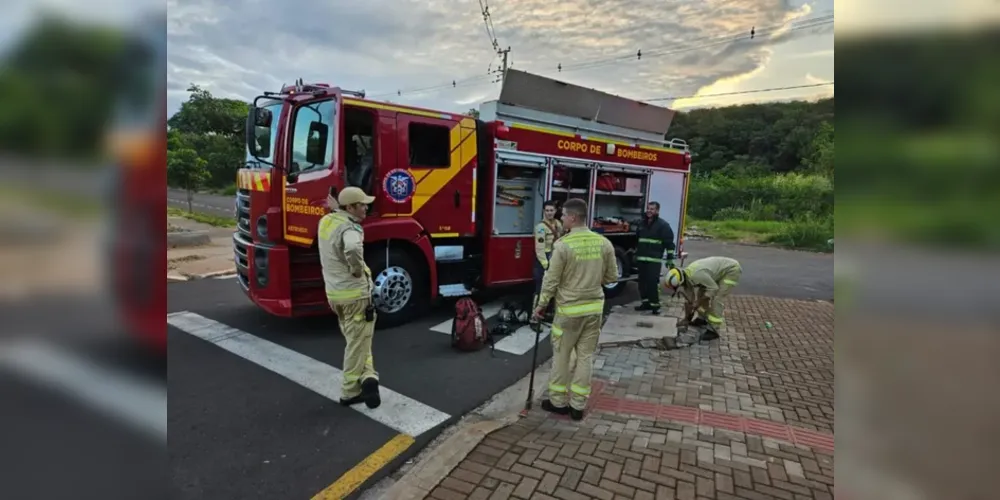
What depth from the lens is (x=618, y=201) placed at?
8602 mm

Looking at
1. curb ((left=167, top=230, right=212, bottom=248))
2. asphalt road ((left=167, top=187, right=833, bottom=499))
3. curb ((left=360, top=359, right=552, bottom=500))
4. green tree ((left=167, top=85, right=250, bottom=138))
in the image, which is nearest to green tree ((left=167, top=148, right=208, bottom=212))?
curb ((left=167, top=230, right=212, bottom=248))

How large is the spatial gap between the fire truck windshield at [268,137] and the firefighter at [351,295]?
2.35m

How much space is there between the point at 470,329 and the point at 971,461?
472cm

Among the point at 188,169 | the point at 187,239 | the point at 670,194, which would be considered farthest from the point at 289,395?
the point at 188,169

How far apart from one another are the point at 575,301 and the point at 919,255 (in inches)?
130

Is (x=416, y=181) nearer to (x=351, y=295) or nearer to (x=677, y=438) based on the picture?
(x=351, y=295)

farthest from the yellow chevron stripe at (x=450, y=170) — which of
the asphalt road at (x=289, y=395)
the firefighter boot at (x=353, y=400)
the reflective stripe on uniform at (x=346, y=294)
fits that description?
the firefighter boot at (x=353, y=400)

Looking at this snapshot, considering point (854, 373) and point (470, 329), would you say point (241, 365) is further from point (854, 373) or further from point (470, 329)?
point (854, 373)

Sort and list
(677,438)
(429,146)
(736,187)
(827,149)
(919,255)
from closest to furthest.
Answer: (919,255) → (827,149) → (677,438) → (429,146) → (736,187)

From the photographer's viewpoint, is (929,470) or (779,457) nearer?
(929,470)

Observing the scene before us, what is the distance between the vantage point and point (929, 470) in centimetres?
70

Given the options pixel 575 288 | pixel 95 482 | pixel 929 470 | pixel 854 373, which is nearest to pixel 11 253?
pixel 95 482

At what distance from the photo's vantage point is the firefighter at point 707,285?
233 inches

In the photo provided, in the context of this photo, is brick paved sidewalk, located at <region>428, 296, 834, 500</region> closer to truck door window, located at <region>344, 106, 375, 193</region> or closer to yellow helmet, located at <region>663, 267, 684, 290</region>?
yellow helmet, located at <region>663, 267, 684, 290</region>
